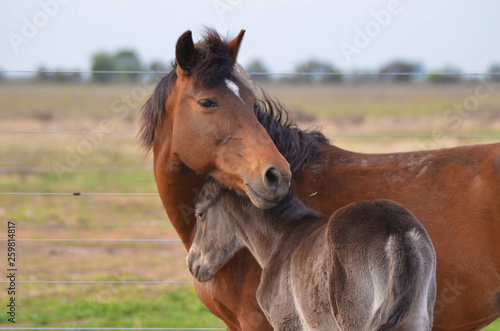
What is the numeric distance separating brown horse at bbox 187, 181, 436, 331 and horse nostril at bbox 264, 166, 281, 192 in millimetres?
326

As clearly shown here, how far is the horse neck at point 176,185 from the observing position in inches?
136

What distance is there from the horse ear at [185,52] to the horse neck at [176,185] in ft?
1.57

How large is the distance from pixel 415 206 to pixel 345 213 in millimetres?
765

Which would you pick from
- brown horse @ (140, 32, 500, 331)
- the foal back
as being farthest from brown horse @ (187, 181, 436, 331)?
brown horse @ (140, 32, 500, 331)

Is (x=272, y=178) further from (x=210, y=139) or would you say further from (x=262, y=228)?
(x=262, y=228)

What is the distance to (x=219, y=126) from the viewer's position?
3119 mm

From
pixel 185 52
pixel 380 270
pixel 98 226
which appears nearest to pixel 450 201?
pixel 380 270

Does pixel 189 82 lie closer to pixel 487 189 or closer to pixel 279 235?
pixel 279 235

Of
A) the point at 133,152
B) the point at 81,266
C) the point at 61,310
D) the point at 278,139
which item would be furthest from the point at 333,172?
the point at 133,152

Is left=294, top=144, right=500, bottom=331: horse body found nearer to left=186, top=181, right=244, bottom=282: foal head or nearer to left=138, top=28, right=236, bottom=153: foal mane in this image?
left=186, top=181, right=244, bottom=282: foal head

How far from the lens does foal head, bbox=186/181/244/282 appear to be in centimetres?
348

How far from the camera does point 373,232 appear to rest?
2.52 m

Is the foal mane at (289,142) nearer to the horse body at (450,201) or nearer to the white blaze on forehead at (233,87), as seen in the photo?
the horse body at (450,201)

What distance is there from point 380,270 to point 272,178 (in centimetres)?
75
